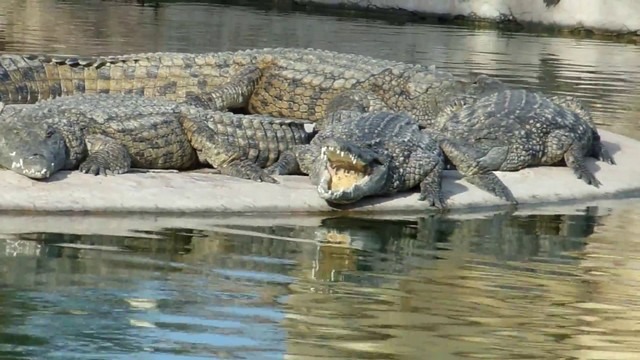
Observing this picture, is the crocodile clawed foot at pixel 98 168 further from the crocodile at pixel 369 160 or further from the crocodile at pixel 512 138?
the crocodile at pixel 512 138

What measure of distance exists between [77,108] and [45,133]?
0.56 metres

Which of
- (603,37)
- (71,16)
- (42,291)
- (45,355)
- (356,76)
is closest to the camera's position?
(45,355)

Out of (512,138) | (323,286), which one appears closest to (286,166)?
(512,138)

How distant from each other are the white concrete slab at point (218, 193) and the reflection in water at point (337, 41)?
3075 mm

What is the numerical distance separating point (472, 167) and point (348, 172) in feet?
3.77

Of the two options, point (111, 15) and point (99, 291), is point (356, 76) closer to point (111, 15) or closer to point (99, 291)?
point (99, 291)

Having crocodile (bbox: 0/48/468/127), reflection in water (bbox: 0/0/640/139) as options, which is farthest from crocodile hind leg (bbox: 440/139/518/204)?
reflection in water (bbox: 0/0/640/139)

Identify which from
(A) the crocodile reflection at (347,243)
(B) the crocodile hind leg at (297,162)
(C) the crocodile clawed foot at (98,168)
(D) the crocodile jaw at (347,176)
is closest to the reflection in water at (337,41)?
(B) the crocodile hind leg at (297,162)

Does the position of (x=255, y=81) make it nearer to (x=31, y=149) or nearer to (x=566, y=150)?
(x=566, y=150)

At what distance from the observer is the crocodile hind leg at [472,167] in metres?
8.23

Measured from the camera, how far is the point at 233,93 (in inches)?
400

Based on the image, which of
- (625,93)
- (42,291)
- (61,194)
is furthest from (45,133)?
(625,93)

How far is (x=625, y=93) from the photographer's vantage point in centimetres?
1479

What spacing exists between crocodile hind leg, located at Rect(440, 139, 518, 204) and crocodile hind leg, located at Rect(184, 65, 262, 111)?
218 cm
